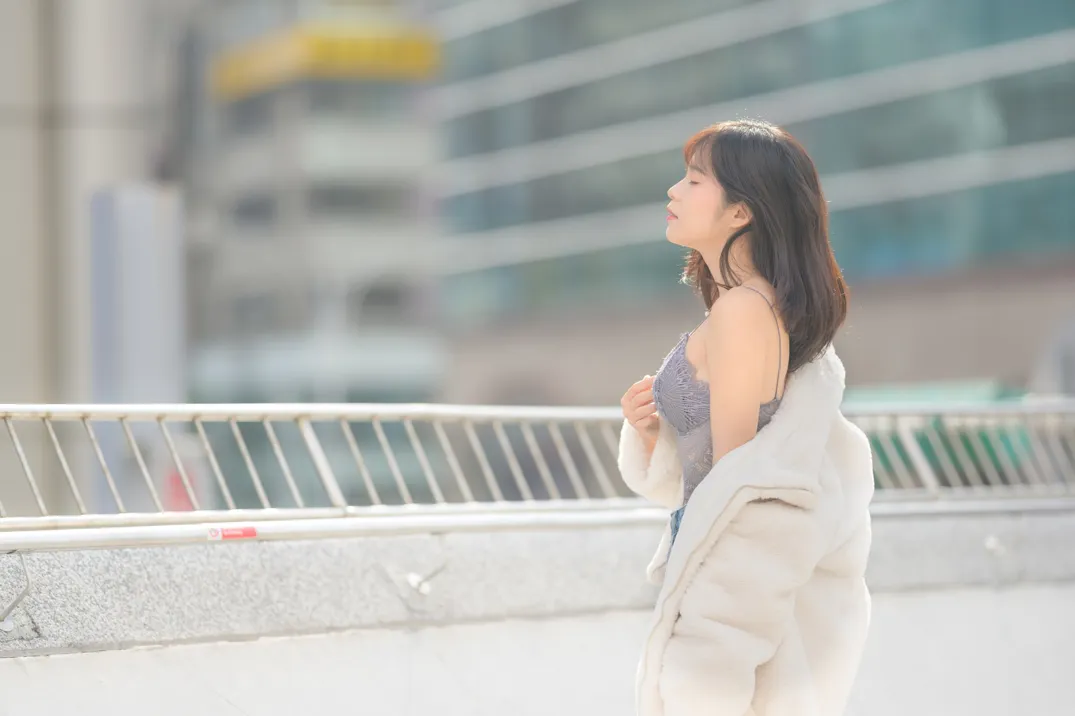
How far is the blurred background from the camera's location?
15.2 meters

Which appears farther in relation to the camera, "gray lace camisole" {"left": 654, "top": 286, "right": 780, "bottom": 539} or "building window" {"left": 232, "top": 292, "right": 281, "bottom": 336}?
"building window" {"left": 232, "top": 292, "right": 281, "bottom": 336}

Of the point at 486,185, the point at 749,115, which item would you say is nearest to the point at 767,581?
the point at 749,115

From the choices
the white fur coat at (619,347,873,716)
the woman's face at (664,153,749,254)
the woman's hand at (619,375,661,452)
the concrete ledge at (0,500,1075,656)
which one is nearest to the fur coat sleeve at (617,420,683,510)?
the woman's hand at (619,375,661,452)

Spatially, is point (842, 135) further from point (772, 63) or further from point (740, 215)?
point (740, 215)

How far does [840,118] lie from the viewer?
44.4m

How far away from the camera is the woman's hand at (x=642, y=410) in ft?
11.0

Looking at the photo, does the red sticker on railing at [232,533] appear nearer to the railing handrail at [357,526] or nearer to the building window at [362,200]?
the railing handrail at [357,526]

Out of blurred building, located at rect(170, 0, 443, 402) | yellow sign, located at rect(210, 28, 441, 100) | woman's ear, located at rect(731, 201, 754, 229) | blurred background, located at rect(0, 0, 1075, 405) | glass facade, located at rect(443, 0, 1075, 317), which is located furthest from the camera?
yellow sign, located at rect(210, 28, 441, 100)

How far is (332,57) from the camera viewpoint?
74.1 meters

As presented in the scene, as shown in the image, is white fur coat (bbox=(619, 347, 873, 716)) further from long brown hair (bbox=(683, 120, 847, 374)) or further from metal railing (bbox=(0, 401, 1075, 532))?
metal railing (bbox=(0, 401, 1075, 532))

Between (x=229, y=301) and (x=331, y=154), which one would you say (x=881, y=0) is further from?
(x=229, y=301)

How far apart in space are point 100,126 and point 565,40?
39602 mm

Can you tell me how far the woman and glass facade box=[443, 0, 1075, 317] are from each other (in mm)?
36552

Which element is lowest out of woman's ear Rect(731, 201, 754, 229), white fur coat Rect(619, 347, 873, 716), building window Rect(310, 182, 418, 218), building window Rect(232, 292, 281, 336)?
building window Rect(232, 292, 281, 336)
